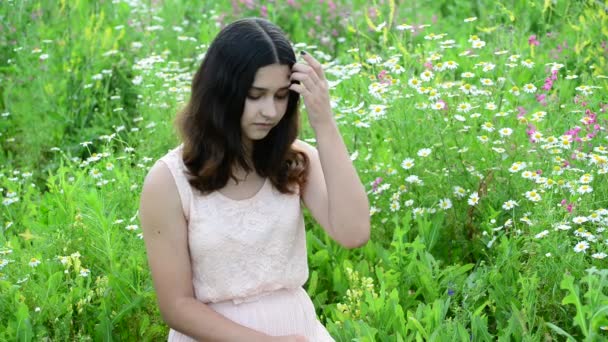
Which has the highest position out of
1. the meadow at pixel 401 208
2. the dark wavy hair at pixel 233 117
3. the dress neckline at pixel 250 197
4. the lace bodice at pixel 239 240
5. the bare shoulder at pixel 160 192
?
the dark wavy hair at pixel 233 117

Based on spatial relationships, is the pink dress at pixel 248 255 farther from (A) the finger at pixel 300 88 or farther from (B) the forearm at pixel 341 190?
(A) the finger at pixel 300 88

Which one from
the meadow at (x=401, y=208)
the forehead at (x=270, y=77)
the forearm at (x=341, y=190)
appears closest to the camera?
the forehead at (x=270, y=77)

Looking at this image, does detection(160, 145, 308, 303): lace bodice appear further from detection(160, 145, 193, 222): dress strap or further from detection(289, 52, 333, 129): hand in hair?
detection(289, 52, 333, 129): hand in hair

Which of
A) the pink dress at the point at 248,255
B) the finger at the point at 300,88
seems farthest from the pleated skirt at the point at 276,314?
the finger at the point at 300,88

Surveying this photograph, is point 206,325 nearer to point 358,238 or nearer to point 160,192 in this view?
point 160,192

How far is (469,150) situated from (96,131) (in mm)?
2052

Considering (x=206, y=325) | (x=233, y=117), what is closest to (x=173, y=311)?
(x=206, y=325)

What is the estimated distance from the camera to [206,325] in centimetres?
249

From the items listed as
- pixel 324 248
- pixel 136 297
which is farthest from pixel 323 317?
pixel 136 297

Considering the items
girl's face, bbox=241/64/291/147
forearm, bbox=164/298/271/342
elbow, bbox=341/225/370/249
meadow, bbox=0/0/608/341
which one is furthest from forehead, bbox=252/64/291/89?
meadow, bbox=0/0/608/341

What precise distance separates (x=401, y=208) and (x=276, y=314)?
50.6 inches

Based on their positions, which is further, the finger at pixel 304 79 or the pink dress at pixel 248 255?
the pink dress at pixel 248 255

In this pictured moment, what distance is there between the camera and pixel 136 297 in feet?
10.6

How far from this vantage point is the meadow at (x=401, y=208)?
2.96 meters
